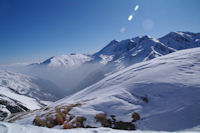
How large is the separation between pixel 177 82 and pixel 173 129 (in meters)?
5.96

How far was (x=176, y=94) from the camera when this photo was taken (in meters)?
9.62

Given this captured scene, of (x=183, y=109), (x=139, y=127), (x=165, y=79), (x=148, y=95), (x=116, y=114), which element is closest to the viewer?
(x=139, y=127)

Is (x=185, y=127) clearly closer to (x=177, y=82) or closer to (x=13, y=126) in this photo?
(x=177, y=82)

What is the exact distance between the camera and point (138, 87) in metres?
12.1

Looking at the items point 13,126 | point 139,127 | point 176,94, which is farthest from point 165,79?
point 13,126

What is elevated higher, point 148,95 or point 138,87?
point 138,87

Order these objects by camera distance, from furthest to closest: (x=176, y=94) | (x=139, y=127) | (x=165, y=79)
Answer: (x=165, y=79) → (x=176, y=94) → (x=139, y=127)

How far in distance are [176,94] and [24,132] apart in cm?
1146

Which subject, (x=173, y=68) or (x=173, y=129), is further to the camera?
(x=173, y=68)

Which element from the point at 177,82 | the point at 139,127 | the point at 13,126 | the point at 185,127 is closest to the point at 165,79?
the point at 177,82

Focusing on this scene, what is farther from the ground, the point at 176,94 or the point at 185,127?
the point at 176,94

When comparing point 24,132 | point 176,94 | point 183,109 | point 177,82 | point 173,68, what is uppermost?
point 173,68

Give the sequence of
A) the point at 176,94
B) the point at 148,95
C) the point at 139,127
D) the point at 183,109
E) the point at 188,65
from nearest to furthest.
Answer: the point at 139,127
the point at 183,109
the point at 176,94
the point at 148,95
the point at 188,65

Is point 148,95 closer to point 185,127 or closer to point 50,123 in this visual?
point 185,127
